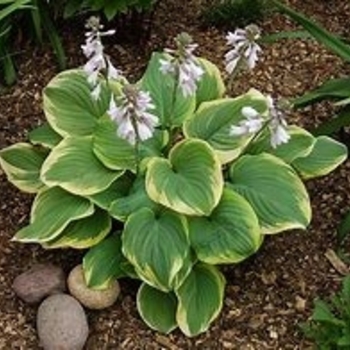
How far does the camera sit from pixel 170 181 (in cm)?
297

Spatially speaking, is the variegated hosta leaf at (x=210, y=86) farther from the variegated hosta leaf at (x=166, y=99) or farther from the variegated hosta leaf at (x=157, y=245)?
the variegated hosta leaf at (x=157, y=245)

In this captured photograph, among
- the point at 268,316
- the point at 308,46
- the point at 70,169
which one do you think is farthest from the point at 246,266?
the point at 308,46

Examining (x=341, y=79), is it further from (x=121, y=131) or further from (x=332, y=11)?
(x=121, y=131)

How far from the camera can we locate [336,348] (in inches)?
114

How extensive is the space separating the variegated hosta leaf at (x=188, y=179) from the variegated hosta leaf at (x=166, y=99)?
0.50ft

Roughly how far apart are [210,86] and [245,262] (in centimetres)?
59

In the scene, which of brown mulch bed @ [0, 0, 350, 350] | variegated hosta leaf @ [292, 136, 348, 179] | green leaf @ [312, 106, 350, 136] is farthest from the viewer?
green leaf @ [312, 106, 350, 136]

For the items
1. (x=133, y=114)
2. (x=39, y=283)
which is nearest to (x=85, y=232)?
(x=39, y=283)

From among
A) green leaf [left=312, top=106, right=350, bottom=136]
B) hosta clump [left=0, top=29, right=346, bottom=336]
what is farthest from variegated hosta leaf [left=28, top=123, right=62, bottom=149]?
green leaf [left=312, top=106, right=350, bottom=136]

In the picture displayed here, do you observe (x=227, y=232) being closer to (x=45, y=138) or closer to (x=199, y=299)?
(x=199, y=299)

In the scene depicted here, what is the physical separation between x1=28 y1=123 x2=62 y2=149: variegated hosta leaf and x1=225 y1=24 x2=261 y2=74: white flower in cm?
64

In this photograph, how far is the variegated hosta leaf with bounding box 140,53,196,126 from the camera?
10.5ft

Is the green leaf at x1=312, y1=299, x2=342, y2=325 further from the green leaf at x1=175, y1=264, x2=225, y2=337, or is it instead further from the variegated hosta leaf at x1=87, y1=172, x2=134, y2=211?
the variegated hosta leaf at x1=87, y1=172, x2=134, y2=211

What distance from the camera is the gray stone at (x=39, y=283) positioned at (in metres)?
3.13
